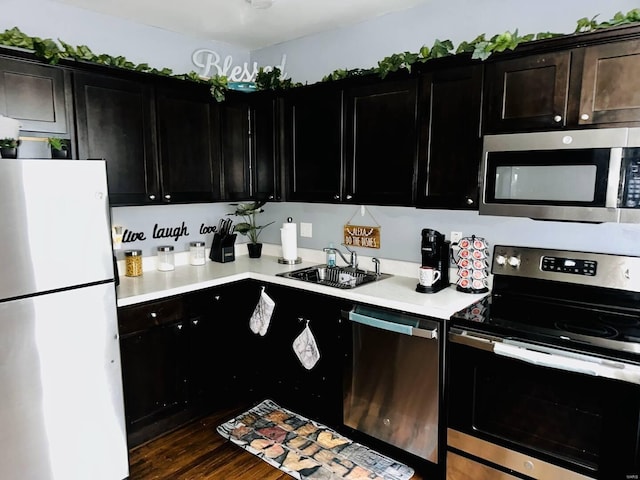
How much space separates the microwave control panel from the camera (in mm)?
1805

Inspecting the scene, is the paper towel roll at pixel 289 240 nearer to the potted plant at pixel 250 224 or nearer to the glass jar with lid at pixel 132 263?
the potted plant at pixel 250 224

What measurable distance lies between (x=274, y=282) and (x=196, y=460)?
1.11 meters

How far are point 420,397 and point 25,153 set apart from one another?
2446mm

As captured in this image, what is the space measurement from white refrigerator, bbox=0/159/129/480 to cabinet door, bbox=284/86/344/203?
53.0 inches

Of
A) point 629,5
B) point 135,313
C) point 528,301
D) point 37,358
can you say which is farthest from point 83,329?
point 629,5

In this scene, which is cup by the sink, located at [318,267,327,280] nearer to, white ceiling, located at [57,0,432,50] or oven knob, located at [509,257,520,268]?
oven knob, located at [509,257,520,268]

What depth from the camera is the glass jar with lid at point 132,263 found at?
2.88 m

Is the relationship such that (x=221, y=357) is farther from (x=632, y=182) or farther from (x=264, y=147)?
(x=632, y=182)

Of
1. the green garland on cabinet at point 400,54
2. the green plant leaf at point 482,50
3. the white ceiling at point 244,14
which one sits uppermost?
the white ceiling at point 244,14

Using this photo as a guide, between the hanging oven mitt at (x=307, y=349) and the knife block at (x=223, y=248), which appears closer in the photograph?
the hanging oven mitt at (x=307, y=349)

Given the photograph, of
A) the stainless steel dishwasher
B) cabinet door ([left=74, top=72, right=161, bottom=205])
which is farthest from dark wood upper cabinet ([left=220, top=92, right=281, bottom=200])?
the stainless steel dishwasher

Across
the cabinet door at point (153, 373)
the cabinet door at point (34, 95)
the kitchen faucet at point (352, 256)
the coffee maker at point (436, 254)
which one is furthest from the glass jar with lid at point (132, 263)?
the coffee maker at point (436, 254)

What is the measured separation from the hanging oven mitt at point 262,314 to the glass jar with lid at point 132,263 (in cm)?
81

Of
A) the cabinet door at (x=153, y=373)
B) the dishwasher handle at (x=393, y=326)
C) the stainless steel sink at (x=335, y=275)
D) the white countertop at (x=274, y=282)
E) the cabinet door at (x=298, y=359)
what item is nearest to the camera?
the dishwasher handle at (x=393, y=326)
